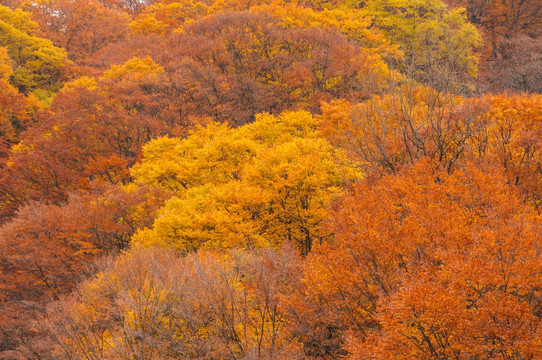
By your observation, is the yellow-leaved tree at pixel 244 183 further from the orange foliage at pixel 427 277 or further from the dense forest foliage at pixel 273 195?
the orange foliage at pixel 427 277

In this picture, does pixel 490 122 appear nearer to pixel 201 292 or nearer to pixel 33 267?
pixel 201 292

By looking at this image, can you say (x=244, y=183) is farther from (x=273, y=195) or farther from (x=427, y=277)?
(x=427, y=277)

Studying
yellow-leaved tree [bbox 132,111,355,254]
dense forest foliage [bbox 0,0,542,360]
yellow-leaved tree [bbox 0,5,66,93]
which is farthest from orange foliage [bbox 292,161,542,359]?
yellow-leaved tree [bbox 0,5,66,93]

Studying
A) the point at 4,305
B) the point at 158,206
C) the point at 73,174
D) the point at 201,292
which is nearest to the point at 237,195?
the point at 158,206

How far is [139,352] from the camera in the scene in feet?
57.0

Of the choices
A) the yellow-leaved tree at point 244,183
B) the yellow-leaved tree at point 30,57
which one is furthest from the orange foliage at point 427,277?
the yellow-leaved tree at point 30,57

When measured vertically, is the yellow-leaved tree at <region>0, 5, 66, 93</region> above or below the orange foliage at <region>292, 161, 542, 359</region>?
above

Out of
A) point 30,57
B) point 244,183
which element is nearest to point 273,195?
point 244,183

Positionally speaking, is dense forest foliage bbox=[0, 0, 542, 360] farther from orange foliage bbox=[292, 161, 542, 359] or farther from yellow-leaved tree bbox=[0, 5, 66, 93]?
yellow-leaved tree bbox=[0, 5, 66, 93]

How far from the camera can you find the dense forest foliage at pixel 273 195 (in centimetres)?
1568

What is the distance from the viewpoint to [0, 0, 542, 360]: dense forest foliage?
1568cm

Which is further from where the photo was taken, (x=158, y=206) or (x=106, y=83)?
(x=106, y=83)

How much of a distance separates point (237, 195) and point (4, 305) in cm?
1736

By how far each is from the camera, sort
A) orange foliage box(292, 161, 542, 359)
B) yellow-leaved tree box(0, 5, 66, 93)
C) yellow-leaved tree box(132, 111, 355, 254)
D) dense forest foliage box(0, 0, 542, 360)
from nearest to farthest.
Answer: orange foliage box(292, 161, 542, 359)
dense forest foliage box(0, 0, 542, 360)
yellow-leaved tree box(132, 111, 355, 254)
yellow-leaved tree box(0, 5, 66, 93)
